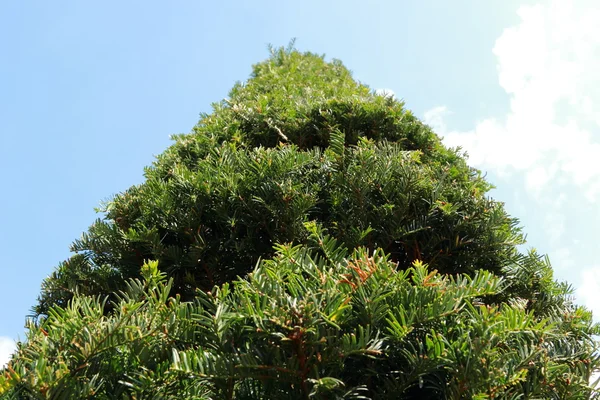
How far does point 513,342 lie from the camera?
2.16m

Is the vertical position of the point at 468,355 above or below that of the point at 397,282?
below

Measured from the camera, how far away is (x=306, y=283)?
1956 mm

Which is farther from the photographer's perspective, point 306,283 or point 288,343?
point 306,283

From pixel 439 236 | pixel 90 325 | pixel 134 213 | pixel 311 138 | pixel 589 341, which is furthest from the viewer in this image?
pixel 311 138

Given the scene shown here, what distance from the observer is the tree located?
1783 millimetres

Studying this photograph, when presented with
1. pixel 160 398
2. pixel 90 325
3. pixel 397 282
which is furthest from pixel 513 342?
pixel 90 325

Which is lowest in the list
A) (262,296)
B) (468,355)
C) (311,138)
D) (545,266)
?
(468,355)

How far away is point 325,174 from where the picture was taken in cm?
368

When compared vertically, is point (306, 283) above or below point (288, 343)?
above

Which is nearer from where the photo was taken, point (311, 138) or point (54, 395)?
point (54, 395)

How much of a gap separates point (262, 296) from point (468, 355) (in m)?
0.84

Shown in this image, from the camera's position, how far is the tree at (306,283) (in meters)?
1.78

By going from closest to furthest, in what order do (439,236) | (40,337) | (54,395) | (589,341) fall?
(54,395), (40,337), (589,341), (439,236)

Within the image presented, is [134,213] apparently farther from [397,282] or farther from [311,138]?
[397,282]
